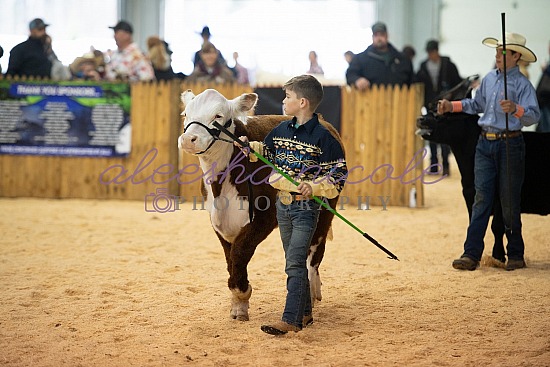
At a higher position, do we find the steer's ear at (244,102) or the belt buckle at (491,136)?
the steer's ear at (244,102)

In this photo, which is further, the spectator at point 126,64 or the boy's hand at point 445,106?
the spectator at point 126,64

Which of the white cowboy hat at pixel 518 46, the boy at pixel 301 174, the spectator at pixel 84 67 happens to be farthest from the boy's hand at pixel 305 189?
the spectator at pixel 84 67

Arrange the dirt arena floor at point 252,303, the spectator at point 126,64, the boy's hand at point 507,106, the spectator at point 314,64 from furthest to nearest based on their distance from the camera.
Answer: the spectator at point 314,64 < the spectator at point 126,64 < the boy's hand at point 507,106 < the dirt arena floor at point 252,303

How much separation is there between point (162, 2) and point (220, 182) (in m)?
21.1

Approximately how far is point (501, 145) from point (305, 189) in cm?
307

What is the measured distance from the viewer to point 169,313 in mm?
5363

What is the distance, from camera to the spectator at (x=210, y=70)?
12570 millimetres

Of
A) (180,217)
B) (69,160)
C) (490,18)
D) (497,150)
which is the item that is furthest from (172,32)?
(497,150)

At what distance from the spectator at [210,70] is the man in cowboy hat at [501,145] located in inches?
237

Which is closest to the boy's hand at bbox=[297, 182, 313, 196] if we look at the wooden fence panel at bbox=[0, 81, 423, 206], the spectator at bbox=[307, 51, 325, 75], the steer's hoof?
the steer's hoof

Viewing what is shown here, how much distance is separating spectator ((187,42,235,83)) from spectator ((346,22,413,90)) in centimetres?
210

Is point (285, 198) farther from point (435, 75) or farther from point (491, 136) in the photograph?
point (435, 75)

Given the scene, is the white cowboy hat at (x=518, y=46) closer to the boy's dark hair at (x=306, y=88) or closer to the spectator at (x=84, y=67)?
the boy's dark hair at (x=306, y=88)

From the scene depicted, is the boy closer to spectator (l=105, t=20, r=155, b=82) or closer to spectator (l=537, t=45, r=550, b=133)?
spectator (l=105, t=20, r=155, b=82)
